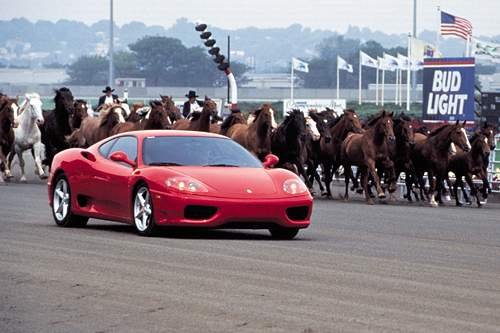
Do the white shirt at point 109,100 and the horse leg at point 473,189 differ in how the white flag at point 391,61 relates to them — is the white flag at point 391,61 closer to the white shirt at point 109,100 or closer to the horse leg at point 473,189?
the white shirt at point 109,100

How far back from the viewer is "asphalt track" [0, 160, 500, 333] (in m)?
11.5

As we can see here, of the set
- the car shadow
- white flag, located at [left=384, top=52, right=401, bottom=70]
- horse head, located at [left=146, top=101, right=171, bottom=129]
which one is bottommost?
the car shadow

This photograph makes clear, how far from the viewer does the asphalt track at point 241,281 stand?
11.5 meters

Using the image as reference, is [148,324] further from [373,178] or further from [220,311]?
[373,178]

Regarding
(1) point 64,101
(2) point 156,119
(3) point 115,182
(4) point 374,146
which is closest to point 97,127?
(1) point 64,101

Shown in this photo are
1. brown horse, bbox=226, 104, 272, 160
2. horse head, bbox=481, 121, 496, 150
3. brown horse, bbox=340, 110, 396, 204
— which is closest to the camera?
brown horse, bbox=226, 104, 272, 160

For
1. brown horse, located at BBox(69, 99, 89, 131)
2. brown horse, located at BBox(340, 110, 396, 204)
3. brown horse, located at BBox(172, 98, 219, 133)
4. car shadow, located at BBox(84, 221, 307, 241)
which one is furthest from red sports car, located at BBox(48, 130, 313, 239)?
brown horse, located at BBox(69, 99, 89, 131)

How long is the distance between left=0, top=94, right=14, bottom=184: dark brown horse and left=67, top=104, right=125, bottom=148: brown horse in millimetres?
1481

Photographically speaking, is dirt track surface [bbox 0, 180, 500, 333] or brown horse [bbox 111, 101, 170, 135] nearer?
dirt track surface [bbox 0, 180, 500, 333]

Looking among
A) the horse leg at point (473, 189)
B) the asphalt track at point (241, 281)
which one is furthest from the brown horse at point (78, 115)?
the asphalt track at point (241, 281)

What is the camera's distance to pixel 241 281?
546 inches

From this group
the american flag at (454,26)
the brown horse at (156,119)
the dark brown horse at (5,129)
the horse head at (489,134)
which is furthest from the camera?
the american flag at (454,26)

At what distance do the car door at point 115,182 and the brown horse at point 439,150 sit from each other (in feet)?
57.5

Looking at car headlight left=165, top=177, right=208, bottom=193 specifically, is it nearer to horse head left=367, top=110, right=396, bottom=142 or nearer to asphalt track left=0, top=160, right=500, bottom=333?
asphalt track left=0, top=160, right=500, bottom=333
